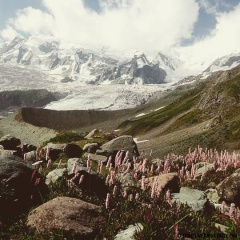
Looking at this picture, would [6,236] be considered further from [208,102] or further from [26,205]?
[208,102]

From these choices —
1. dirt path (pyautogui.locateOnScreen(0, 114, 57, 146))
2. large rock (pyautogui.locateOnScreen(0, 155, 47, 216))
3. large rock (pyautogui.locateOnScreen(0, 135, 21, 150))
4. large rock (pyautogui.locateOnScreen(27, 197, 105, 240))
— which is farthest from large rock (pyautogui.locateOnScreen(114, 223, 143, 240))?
dirt path (pyautogui.locateOnScreen(0, 114, 57, 146))

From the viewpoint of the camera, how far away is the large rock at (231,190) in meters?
15.3

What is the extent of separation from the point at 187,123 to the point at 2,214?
319ft

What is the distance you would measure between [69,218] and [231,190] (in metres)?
7.10

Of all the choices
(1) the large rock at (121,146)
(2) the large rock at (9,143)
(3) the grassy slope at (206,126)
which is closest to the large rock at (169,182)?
(1) the large rock at (121,146)

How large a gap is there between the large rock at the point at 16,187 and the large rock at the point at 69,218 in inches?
31.5

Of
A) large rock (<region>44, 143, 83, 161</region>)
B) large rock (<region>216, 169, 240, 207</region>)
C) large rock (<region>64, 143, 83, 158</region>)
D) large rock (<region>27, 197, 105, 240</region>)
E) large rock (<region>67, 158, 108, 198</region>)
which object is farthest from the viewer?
large rock (<region>64, 143, 83, 158</region>)

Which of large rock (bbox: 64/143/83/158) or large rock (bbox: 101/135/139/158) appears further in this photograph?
large rock (bbox: 101/135/139/158)

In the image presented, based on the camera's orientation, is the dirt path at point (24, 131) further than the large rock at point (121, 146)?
Yes

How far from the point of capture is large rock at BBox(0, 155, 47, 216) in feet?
42.0

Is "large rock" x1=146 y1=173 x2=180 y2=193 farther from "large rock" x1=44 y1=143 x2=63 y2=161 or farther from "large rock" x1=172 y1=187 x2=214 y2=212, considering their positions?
"large rock" x1=44 y1=143 x2=63 y2=161

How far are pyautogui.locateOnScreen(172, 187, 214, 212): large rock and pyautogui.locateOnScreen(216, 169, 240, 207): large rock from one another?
1475 mm

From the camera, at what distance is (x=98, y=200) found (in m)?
13.6

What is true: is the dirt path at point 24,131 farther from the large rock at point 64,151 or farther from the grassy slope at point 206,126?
the large rock at point 64,151
